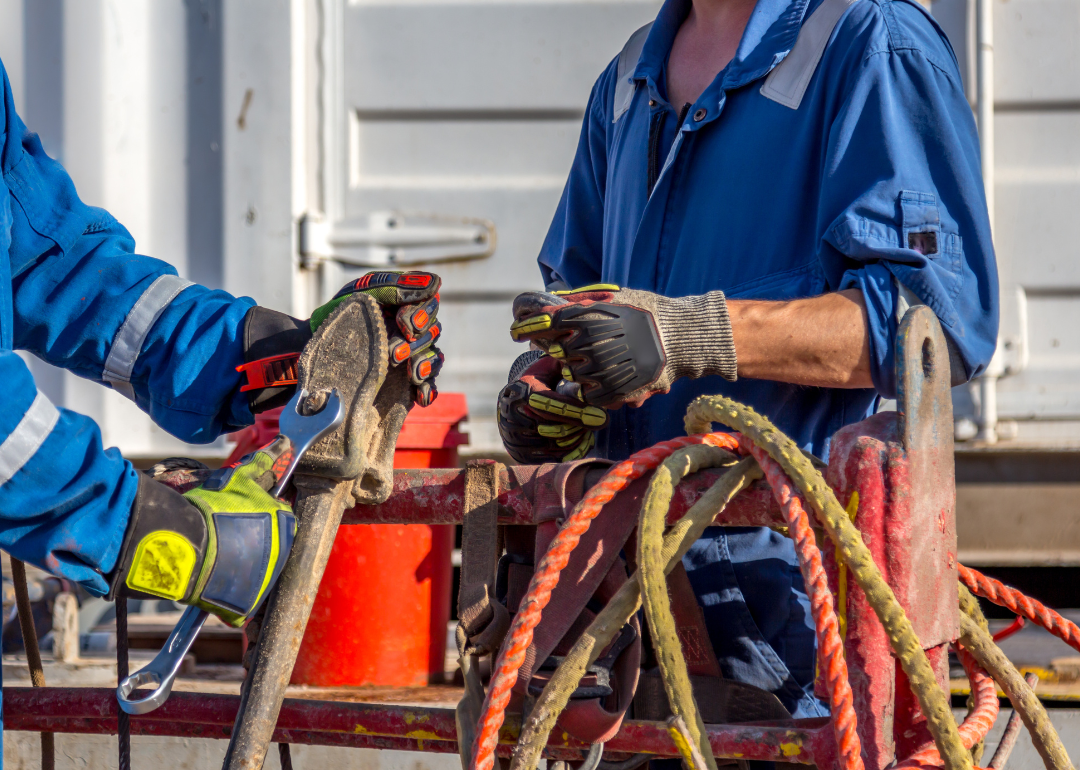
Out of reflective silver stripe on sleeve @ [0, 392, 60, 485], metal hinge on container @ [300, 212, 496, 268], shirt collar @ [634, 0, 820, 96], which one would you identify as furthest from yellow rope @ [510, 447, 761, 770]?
metal hinge on container @ [300, 212, 496, 268]

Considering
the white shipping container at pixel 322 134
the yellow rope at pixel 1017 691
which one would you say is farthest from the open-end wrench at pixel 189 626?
the white shipping container at pixel 322 134

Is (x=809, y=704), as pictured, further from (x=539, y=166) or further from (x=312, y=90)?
(x=312, y=90)

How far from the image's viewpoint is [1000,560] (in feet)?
7.95

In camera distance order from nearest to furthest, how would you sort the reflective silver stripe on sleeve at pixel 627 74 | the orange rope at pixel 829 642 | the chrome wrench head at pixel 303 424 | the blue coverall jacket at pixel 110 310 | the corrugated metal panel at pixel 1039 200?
the orange rope at pixel 829 642 < the chrome wrench head at pixel 303 424 < the blue coverall jacket at pixel 110 310 < the reflective silver stripe on sleeve at pixel 627 74 < the corrugated metal panel at pixel 1039 200

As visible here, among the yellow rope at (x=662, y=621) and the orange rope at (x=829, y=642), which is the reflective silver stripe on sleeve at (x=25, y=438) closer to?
the yellow rope at (x=662, y=621)

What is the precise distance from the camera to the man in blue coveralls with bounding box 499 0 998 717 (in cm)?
131

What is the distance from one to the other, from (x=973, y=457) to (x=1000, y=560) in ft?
0.91

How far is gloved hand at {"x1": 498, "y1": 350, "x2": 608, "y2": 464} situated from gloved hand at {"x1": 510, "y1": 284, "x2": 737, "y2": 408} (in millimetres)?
122

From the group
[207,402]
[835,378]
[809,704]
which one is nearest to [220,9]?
[207,402]

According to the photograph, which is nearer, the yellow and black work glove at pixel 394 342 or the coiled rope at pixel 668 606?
the coiled rope at pixel 668 606

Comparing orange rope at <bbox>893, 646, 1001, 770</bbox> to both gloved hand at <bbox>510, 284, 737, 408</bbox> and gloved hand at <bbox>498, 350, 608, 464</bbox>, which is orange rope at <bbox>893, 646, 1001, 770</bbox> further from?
gloved hand at <bbox>498, 350, 608, 464</bbox>

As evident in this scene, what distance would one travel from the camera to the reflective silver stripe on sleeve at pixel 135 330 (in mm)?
1429

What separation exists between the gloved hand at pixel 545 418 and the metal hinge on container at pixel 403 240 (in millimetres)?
1093

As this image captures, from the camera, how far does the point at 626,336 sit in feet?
4.08
